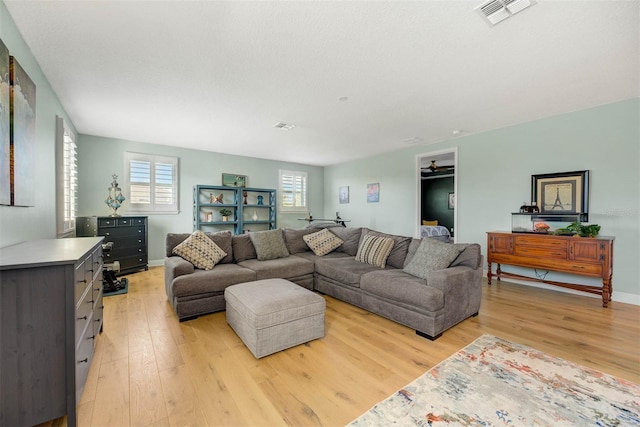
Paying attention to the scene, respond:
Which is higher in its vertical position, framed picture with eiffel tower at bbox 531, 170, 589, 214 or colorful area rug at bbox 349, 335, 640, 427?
framed picture with eiffel tower at bbox 531, 170, 589, 214

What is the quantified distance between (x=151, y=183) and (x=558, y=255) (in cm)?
685

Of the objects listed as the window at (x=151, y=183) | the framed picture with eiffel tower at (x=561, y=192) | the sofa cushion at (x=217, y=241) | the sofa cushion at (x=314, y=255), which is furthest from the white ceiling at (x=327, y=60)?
the sofa cushion at (x=314, y=255)

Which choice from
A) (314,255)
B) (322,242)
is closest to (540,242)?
(322,242)

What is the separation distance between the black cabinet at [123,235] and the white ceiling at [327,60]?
1.56 metres

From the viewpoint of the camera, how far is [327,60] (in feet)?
A: 7.76

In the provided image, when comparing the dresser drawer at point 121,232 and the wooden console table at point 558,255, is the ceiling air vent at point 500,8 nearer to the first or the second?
the wooden console table at point 558,255

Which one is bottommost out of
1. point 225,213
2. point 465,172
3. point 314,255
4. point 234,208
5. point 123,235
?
point 314,255

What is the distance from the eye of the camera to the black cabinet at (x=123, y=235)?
423cm

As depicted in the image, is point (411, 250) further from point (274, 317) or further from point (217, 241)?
point (217, 241)

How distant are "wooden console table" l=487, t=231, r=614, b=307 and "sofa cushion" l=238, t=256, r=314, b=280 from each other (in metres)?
2.90

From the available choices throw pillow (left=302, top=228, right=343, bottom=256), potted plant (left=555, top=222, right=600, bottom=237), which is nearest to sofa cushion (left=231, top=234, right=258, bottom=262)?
throw pillow (left=302, top=228, right=343, bottom=256)

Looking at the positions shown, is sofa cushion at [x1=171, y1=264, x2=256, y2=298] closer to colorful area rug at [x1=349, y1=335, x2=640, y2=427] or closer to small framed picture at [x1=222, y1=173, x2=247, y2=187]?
colorful area rug at [x1=349, y1=335, x2=640, y2=427]

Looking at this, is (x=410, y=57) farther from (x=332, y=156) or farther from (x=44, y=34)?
(x=332, y=156)

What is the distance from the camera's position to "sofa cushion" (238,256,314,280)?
129 inches
